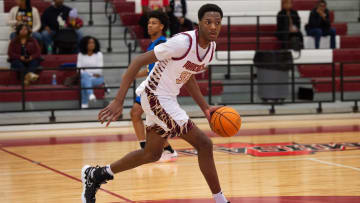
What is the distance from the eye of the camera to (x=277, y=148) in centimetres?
983

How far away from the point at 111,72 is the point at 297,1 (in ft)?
20.1

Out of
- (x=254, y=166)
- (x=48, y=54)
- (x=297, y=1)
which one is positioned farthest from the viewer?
(x=297, y=1)

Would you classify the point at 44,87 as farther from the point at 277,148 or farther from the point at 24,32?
the point at 277,148

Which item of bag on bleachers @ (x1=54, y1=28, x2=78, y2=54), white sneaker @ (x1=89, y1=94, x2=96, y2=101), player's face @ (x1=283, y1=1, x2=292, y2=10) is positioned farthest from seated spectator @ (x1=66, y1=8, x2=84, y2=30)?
player's face @ (x1=283, y1=1, x2=292, y2=10)

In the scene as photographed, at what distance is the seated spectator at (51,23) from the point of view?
46.2 feet

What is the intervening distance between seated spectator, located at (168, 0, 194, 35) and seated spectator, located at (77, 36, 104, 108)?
2019 millimetres

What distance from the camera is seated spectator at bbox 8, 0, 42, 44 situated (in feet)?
44.9

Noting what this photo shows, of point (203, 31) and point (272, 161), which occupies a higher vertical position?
point (203, 31)

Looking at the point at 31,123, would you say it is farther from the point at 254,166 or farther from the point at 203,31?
the point at 203,31

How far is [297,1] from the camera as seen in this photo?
1717cm

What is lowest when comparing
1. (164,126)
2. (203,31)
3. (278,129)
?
(278,129)

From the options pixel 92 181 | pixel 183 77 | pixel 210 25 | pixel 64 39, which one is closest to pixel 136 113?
pixel 92 181

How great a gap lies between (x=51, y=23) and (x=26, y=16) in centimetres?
60

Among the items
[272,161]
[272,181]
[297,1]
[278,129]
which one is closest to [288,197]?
[272,181]
